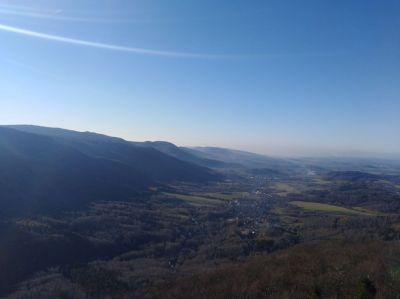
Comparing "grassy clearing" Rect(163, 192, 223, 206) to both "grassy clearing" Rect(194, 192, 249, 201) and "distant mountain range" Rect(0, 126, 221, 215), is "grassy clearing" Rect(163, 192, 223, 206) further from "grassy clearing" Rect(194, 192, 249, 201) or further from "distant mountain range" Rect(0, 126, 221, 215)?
"distant mountain range" Rect(0, 126, 221, 215)

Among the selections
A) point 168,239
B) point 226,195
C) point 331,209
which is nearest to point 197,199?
point 226,195

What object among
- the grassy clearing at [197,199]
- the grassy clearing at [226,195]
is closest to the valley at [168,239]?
the grassy clearing at [197,199]

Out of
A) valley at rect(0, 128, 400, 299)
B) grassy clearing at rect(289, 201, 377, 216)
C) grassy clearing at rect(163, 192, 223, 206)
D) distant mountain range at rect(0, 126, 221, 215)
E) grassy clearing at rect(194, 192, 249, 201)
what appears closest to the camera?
valley at rect(0, 128, 400, 299)

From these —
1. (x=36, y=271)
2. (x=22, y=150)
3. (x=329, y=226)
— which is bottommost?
(x=36, y=271)

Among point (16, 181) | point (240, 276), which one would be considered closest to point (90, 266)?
point (240, 276)

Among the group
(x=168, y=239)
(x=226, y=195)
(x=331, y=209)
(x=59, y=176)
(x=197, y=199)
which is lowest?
(x=168, y=239)

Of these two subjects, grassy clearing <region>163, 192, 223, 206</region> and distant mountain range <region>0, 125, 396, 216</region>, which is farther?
grassy clearing <region>163, 192, 223, 206</region>

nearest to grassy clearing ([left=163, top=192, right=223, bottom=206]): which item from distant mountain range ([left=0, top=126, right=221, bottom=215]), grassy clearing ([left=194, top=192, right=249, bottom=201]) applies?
grassy clearing ([left=194, top=192, right=249, bottom=201])

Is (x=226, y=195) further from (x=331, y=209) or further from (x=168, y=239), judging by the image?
(x=168, y=239)

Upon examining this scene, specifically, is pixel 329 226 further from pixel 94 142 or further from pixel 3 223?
pixel 94 142
